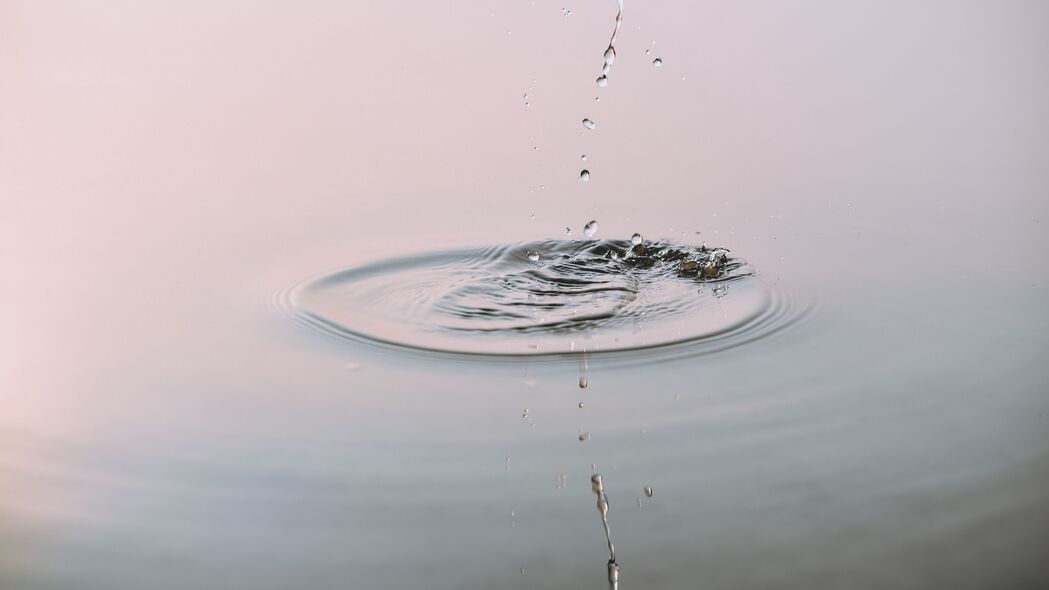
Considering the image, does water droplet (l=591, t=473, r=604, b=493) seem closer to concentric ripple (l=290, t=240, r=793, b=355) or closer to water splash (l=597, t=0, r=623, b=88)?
concentric ripple (l=290, t=240, r=793, b=355)

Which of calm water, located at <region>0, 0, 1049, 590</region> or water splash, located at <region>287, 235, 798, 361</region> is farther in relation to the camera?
water splash, located at <region>287, 235, 798, 361</region>

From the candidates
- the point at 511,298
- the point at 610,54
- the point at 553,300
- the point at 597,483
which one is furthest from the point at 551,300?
the point at 610,54

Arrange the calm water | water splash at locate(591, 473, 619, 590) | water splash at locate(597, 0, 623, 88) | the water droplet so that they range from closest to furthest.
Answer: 1. water splash at locate(591, 473, 619, 590)
2. the calm water
3. the water droplet
4. water splash at locate(597, 0, 623, 88)

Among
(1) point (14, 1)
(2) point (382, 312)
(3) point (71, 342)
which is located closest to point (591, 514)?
(2) point (382, 312)

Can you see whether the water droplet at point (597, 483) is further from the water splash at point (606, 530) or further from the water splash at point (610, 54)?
the water splash at point (610, 54)

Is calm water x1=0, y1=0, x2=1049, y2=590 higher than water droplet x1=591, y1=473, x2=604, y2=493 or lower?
higher

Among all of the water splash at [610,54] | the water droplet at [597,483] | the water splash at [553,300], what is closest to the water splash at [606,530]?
the water droplet at [597,483]

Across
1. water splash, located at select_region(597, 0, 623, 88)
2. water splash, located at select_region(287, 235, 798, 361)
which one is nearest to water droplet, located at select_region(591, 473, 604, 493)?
water splash, located at select_region(287, 235, 798, 361)
